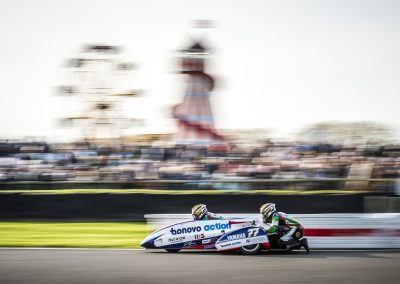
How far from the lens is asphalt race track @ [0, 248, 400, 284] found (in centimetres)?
732

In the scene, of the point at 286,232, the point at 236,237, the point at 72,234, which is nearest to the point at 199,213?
the point at 236,237

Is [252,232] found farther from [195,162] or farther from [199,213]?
[195,162]

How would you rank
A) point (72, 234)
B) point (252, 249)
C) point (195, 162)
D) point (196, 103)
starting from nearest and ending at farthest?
point (252, 249) → point (72, 234) → point (195, 162) → point (196, 103)

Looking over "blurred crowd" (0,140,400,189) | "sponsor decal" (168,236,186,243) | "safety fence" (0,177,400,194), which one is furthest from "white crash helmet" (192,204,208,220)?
"blurred crowd" (0,140,400,189)

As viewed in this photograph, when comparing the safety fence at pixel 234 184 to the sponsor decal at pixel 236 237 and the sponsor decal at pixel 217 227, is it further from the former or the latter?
the sponsor decal at pixel 236 237

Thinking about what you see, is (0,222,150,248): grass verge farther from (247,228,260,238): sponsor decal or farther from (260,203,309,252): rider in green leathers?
(260,203,309,252): rider in green leathers

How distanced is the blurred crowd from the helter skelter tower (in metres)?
8.64

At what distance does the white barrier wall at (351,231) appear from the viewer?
1052cm

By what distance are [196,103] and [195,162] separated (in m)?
11.5

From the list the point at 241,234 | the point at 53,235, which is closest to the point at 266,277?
the point at 241,234

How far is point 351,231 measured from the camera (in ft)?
34.6

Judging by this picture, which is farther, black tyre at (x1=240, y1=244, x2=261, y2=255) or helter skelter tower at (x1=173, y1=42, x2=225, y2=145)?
helter skelter tower at (x1=173, y1=42, x2=225, y2=145)

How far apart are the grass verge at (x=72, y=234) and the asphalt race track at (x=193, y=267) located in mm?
1206

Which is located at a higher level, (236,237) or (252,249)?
(236,237)
